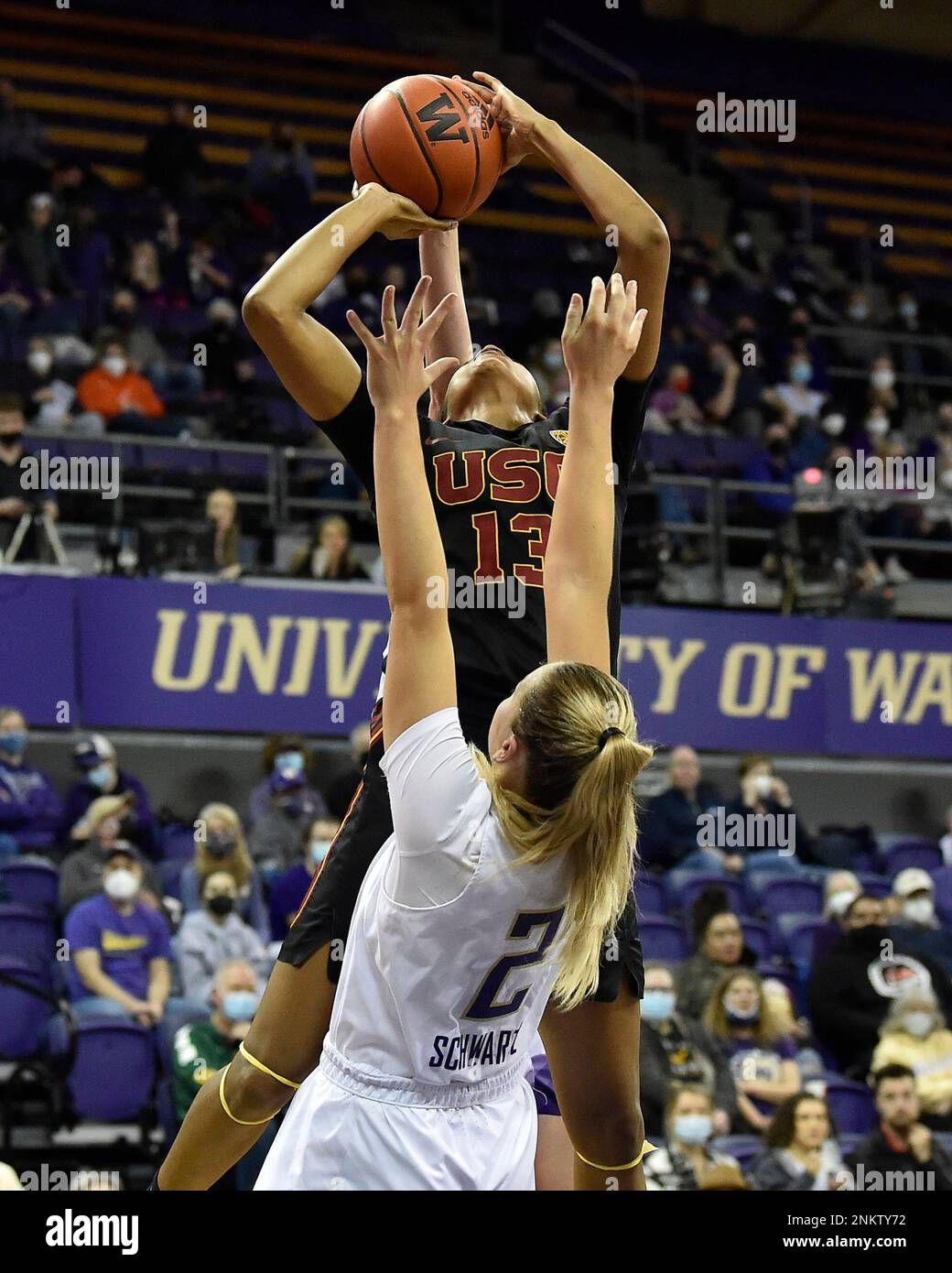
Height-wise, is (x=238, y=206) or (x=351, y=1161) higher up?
(x=238, y=206)

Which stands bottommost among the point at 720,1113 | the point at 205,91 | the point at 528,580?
the point at 720,1113

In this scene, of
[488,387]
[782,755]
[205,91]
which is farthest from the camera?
[205,91]

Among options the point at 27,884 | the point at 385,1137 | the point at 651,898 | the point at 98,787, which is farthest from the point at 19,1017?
the point at 385,1137

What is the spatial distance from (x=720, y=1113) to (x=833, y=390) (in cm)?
916

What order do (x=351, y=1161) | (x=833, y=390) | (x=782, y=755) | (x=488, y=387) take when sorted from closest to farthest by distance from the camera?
(x=351, y=1161)
(x=488, y=387)
(x=782, y=755)
(x=833, y=390)

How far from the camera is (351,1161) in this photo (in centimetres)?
288

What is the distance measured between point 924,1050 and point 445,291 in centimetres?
539

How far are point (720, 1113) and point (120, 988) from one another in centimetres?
267

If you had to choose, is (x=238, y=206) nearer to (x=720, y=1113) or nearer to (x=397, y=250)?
(x=397, y=250)

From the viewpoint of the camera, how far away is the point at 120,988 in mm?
8227

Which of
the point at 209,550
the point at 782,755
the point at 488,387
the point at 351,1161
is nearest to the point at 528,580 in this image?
the point at 488,387

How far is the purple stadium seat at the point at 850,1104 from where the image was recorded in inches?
334

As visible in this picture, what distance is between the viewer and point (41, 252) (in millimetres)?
13023

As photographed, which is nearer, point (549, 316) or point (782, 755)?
point (782, 755)
